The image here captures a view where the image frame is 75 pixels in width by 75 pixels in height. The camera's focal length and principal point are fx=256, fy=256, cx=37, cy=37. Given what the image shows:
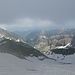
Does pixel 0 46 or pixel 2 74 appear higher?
pixel 0 46

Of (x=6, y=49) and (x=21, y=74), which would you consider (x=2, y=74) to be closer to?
(x=21, y=74)

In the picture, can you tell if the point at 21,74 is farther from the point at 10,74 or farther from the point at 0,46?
the point at 0,46

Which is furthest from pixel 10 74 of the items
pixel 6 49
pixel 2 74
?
pixel 6 49

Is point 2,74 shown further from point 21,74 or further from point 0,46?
point 0,46

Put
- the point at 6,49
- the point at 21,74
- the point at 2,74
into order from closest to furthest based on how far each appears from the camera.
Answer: the point at 2,74 < the point at 21,74 < the point at 6,49

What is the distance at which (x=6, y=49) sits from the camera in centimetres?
18262

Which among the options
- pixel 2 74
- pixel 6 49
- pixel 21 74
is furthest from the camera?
pixel 6 49

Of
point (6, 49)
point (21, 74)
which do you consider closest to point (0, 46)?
point (6, 49)

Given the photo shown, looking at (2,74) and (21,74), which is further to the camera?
(21,74)

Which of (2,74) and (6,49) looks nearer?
(2,74)

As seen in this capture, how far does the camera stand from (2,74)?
7706 centimetres

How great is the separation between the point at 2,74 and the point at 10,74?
4.03 m

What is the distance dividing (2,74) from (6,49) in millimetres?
106225

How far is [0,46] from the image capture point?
603 feet
